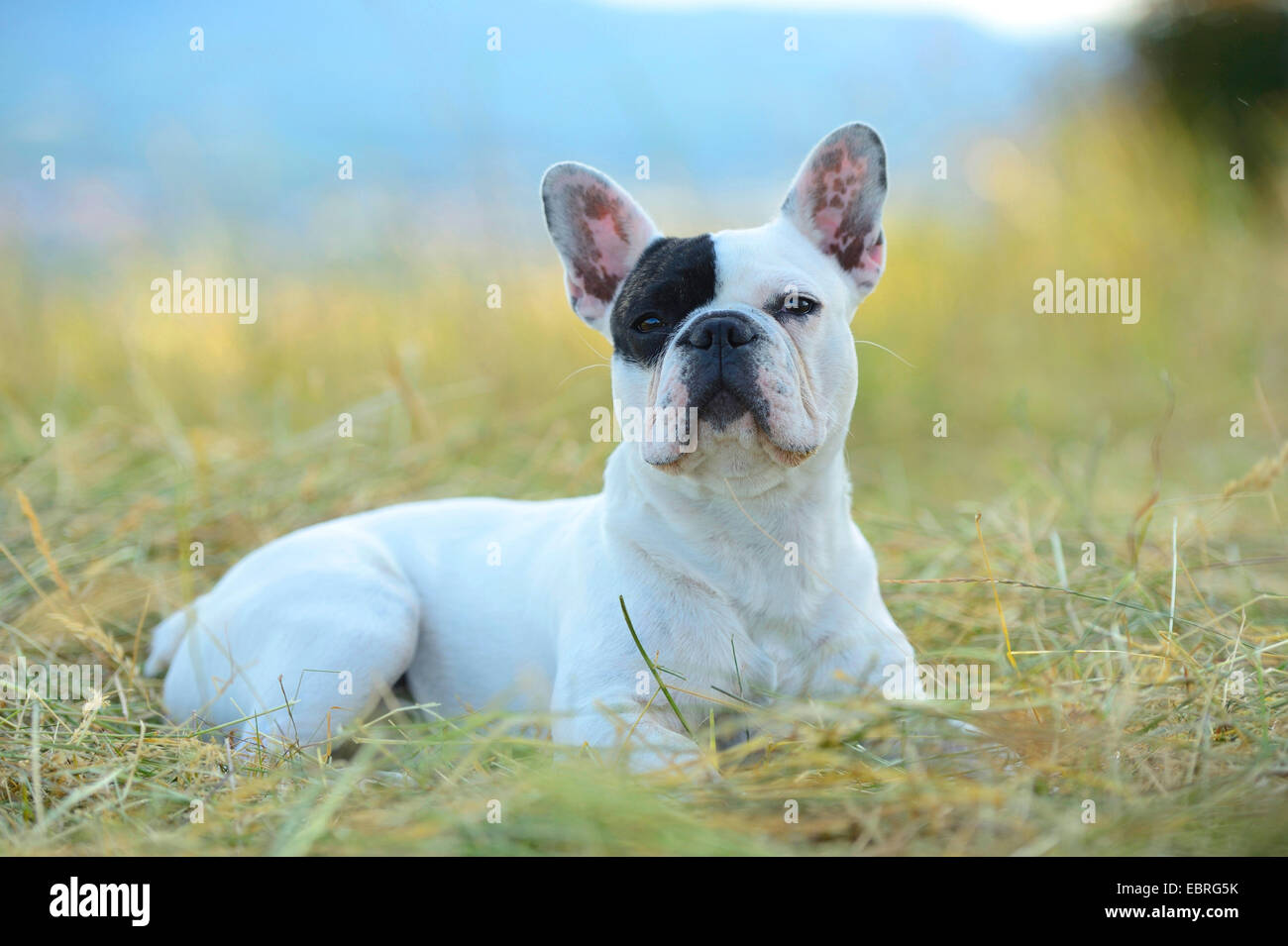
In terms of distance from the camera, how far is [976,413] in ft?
29.0

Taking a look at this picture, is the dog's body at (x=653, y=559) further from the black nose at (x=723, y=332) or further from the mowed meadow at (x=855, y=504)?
the mowed meadow at (x=855, y=504)

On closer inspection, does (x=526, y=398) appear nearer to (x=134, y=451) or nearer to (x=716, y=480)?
(x=134, y=451)

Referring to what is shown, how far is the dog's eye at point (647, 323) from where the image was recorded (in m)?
3.41

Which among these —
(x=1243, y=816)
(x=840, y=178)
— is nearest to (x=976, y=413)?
(x=840, y=178)

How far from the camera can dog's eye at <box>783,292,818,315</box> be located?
10.9 feet

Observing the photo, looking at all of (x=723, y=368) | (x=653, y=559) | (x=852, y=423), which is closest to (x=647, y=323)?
(x=723, y=368)

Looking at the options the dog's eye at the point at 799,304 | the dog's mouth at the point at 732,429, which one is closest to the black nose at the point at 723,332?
the dog's mouth at the point at 732,429

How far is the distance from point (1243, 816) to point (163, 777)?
2894mm

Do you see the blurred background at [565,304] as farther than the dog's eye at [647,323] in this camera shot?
Yes

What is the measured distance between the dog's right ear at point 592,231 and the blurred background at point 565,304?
1182 millimetres

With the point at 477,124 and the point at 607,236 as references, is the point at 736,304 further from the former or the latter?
the point at 477,124

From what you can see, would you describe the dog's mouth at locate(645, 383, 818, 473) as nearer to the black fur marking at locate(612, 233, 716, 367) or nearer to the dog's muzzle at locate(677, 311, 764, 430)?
the dog's muzzle at locate(677, 311, 764, 430)

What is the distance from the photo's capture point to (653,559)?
3357 millimetres

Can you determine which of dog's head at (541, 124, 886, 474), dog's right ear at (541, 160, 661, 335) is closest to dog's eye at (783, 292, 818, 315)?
dog's head at (541, 124, 886, 474)
